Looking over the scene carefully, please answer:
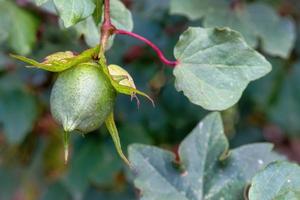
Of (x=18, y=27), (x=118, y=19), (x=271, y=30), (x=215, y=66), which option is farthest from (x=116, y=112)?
(x=215, y=66)

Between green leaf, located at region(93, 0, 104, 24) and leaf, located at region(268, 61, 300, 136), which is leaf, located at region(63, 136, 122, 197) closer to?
leaf, located at region(268, 61, 300, 136)

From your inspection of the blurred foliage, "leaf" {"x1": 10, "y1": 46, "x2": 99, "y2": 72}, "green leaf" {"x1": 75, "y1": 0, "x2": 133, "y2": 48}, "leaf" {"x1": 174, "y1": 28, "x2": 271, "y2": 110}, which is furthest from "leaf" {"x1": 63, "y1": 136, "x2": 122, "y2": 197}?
"leaf" {"x1": 10, "y1": 46, "x2": 99, "y2": 72}

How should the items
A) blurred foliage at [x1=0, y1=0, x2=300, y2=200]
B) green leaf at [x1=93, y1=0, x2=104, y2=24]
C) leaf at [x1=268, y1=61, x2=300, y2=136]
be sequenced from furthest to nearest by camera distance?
leaf at [x1=268, y1=61, x2=300, y2=136], blurred foliage at [x1=0, y1=0, x2=300, y2=200], green leaf at [x1=93, y1=0, x2=104, y2=24]

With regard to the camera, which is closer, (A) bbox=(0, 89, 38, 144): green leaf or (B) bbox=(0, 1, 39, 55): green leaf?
(B) bbox=(0, 1, 39, 55): green leaf

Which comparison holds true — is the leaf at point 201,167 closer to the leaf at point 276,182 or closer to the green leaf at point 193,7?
the leaf at point 276,182

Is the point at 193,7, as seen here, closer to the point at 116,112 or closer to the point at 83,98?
the point at 116,112

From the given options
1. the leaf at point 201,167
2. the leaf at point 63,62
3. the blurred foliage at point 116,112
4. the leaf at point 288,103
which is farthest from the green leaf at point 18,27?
the leaf at point 288,103
